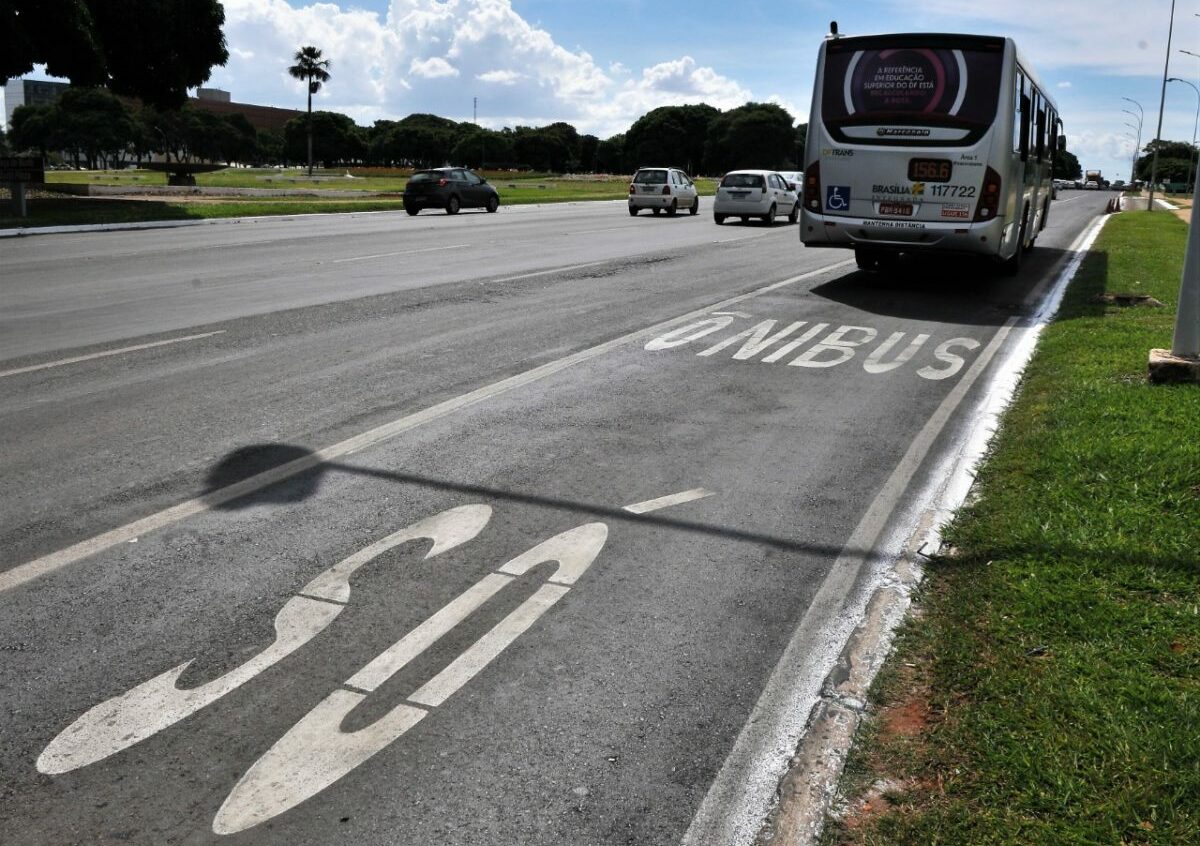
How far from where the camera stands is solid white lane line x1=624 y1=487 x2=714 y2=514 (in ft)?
17.1

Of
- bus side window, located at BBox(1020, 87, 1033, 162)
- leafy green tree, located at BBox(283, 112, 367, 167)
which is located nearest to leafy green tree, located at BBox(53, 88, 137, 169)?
leafy green tree, located at BBox(283, 112, 367, 167)

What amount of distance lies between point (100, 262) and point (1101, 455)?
1512cm

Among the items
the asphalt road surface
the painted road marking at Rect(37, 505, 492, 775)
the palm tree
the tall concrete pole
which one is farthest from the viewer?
the palm tree

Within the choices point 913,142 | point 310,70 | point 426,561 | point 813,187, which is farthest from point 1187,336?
point 310,70

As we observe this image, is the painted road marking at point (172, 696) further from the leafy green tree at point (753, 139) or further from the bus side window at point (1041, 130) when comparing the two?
the leafy green tree at point (753, 139)

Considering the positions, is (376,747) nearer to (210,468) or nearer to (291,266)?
(210,468)

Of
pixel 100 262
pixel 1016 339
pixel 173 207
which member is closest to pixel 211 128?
pixel 173 207

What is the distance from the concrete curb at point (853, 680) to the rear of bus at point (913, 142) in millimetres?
7484

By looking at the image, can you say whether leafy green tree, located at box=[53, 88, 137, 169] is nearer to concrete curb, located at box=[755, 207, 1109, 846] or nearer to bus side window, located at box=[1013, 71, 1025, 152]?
bus side window, located at box=[1013, 71, 1025, 152]

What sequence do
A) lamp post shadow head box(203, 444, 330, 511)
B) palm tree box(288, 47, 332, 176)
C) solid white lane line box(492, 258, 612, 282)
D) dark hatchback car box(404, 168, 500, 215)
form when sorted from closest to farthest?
1. lamp post shadow head box(203, 444, 330, 511)
2. solid white lane line box(492, 258, 612, 282)
3. dark hatchback car box(404, 168, 500, 215)
4. palm tree box(288, 47, 332, 176)

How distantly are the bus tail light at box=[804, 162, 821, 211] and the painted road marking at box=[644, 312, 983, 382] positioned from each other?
3.43 m

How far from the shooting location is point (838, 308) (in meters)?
12.7

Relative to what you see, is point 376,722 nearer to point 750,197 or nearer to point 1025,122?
point 1025,122

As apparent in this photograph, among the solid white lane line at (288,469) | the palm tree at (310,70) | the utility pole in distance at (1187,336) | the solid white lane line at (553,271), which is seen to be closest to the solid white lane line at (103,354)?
the solid white lane line at (288,469)
